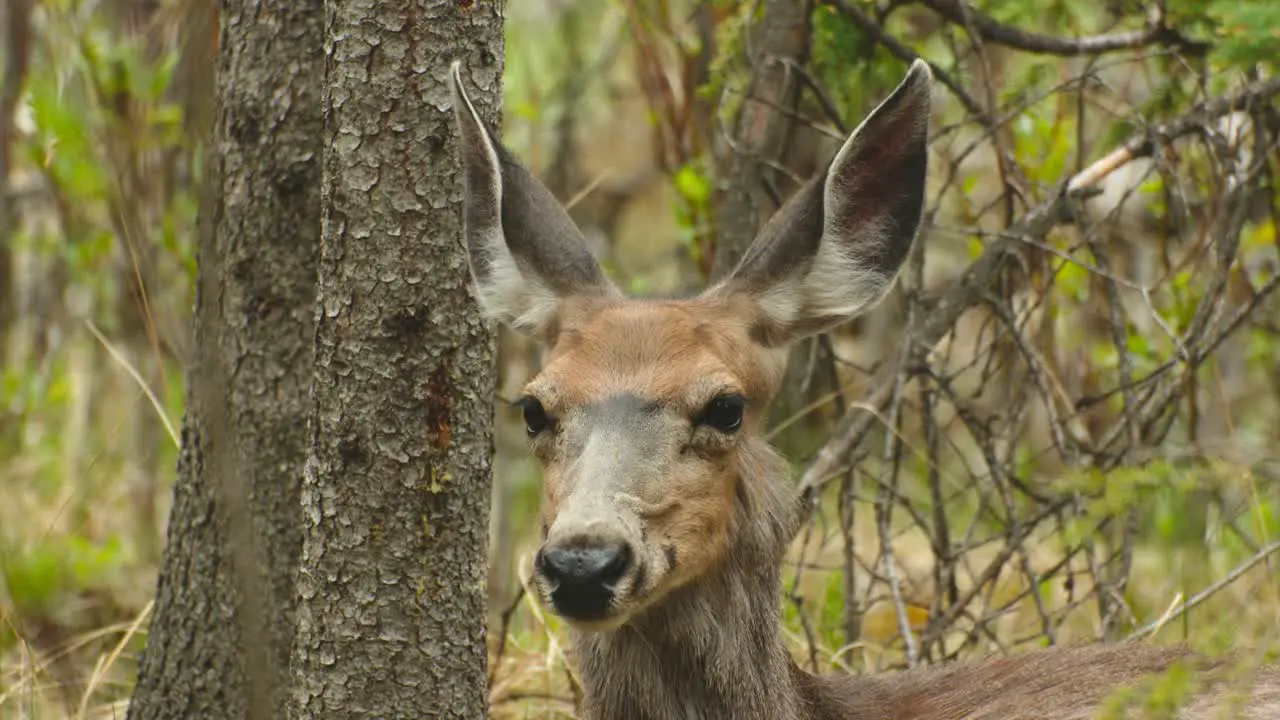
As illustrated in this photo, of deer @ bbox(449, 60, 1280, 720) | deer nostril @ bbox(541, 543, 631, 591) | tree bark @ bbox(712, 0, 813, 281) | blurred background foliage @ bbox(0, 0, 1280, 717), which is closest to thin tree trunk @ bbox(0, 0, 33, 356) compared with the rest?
blurred background foliage @ bbox(0, 0, 1280, 717)

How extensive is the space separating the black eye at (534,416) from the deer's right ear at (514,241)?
272 mm

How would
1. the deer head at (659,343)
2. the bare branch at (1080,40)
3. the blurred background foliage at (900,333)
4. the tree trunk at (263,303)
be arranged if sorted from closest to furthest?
the deer head at (659,343), the tree trunk at (263,303), the blurred background foliage at (900,333), the bare branch at (1080,40)

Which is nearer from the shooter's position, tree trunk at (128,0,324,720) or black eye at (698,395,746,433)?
black eye at (698,395,746,433)

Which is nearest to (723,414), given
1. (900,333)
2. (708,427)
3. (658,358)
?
(708,427)

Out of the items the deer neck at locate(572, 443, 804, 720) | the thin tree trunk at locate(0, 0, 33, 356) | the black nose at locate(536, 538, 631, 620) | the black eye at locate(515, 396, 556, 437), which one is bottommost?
the deer neck at locate(572, 443, 804, 720)

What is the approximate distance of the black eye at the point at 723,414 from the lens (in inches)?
175

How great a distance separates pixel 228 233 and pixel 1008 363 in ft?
10.6

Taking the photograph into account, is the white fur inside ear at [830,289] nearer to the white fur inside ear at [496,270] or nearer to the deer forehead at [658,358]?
the deer forehead at [658,358]

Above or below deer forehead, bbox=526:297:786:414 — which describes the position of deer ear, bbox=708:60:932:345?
above

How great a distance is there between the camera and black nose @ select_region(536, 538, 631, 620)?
3863mm

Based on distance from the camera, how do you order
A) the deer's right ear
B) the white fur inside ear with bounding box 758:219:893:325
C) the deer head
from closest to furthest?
the deer head
the deer's right ear
the white fur inside ear with bounding box 758:219:893:325

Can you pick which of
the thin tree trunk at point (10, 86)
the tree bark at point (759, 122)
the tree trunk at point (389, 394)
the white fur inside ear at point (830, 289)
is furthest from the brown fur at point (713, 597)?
the thin tree trunk at point (10, 86)

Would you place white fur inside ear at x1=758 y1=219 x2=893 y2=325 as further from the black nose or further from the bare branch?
the bare branch

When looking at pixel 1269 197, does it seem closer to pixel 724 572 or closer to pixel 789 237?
pixel 789 237
